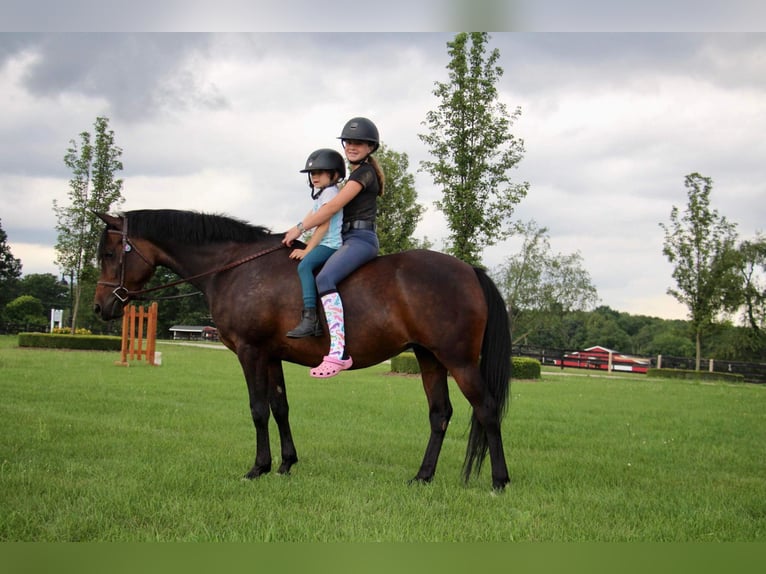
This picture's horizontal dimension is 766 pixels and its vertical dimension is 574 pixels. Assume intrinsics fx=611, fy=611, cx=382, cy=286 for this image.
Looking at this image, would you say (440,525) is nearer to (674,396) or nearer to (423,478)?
(423,478)

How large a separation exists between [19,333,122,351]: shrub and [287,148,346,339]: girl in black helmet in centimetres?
2464

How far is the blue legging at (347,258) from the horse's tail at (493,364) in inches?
42.8

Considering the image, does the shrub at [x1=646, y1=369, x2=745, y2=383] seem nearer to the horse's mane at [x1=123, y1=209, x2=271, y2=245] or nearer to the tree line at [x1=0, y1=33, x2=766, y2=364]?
the tree line at [x1=0, y1=33, x2=766, y2=364]

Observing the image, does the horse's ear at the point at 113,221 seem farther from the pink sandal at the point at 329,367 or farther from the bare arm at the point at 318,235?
the pink sandal at the point at 329,367

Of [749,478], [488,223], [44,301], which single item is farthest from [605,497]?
[44,301]

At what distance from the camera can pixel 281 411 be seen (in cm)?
615

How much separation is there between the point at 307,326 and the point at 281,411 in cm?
117

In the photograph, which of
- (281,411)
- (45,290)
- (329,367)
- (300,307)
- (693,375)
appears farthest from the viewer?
(45,290)

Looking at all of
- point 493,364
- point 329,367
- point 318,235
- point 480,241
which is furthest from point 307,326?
point 480,241

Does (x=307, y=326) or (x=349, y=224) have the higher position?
(x=349, y=224)

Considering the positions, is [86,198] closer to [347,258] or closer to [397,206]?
[397,206]

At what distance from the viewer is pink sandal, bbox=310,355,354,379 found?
5.30 metres

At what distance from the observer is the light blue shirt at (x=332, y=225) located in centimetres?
561

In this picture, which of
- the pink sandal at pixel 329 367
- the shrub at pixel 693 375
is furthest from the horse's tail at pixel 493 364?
the shrub at pixel 693 375
